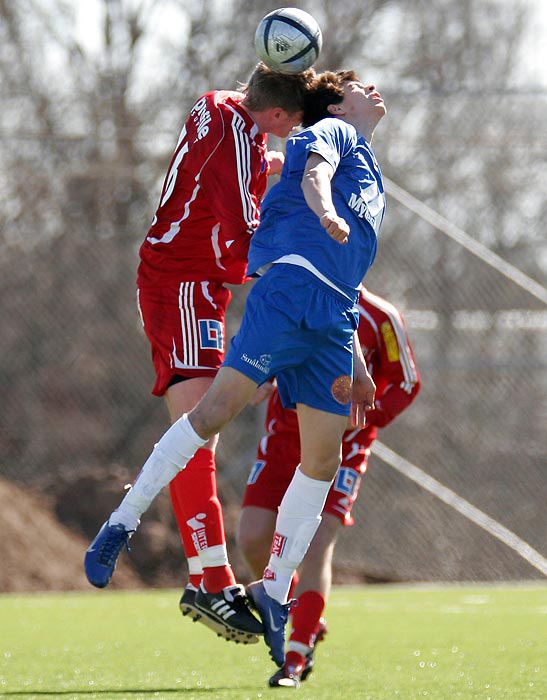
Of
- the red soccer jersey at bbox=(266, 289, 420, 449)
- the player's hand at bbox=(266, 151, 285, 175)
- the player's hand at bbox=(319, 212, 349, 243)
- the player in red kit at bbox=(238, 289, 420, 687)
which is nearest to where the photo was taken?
the player's hand at bbox=(319, 212, 349, 243)

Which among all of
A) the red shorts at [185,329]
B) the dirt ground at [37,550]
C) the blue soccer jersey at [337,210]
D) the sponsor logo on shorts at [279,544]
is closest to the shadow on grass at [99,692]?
the sponsor logo on shorts at [279,544]

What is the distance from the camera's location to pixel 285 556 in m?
4.23

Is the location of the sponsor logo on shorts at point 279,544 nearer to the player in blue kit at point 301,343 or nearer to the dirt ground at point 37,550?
the player in blue kit at point 301,343

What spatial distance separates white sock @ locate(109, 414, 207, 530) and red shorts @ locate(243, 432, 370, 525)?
129 cm

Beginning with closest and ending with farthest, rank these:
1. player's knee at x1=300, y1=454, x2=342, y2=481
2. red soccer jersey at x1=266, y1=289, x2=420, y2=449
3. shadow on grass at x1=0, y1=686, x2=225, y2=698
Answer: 1. shadow on grass at x1=0, y1=686, x2=225, y2=698
2. player's knee at x1=300, y1=454, x2=342, y2=481
3. red soccer jersey at x1=266, y1=289, x2=420, y2=449

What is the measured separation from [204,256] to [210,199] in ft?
0.91

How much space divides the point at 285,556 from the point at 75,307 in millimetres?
7603

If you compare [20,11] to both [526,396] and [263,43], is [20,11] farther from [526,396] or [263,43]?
[263,43]

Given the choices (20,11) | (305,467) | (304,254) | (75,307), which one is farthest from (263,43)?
(20,11)

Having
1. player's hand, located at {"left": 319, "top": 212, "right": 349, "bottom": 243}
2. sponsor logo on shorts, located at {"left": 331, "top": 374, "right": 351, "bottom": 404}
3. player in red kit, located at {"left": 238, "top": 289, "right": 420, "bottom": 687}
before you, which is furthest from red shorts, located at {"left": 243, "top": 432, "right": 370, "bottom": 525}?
player's hand, located at {"left": 319, "top": 212, "right": 349, "bottom": 243}

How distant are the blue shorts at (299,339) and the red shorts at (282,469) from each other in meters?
1.10

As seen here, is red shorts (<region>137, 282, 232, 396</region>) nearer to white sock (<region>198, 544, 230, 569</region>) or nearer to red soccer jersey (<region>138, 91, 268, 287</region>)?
red soccer jersey (<region>138, 91, 268, 287</region>)

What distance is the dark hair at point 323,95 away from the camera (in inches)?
177

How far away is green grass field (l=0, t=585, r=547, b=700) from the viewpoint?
4.06 m
